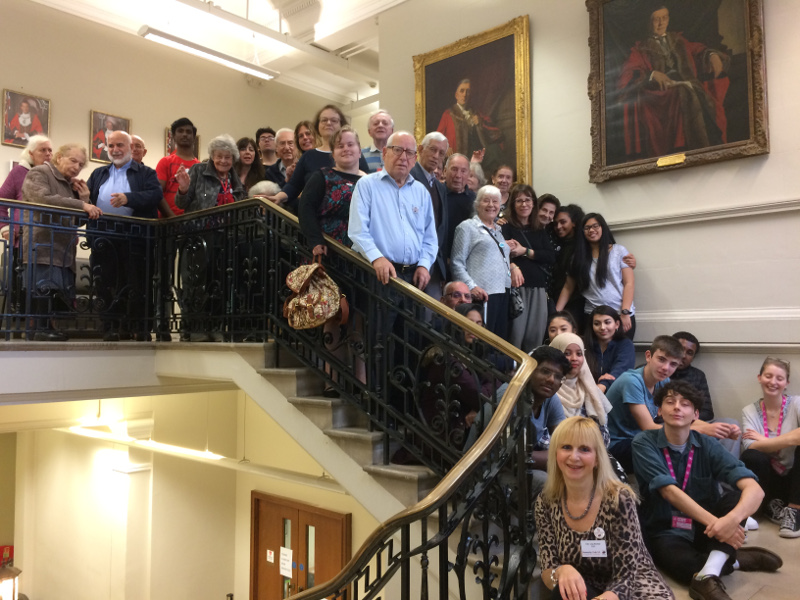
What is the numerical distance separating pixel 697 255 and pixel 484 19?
3.49 metres

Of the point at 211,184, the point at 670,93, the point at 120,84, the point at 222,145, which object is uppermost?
the point at 120,84

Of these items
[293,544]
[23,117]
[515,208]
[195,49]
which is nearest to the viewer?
[515,208]

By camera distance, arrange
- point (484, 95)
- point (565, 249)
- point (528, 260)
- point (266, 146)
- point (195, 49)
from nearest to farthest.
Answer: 1. point (528, 260)
2. point (565, 249)
3. point (266, 146)
4. point (484, 95)
5. point (195, 49)

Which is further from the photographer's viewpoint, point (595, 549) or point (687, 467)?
point (687, 467)

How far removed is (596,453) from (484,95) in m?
5.07

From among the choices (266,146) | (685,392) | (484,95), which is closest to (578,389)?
(685,392)

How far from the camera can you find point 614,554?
102 inches

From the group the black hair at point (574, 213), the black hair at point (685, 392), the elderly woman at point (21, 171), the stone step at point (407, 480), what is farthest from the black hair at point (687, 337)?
the elderly woman at point (21, 171)

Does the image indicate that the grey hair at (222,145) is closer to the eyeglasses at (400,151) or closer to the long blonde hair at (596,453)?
the eyeglasses at (400,151)

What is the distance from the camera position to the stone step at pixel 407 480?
340 cm

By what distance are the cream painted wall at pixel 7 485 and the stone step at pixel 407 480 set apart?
9040 millimetres

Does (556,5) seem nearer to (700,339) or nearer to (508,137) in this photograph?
(508,137)

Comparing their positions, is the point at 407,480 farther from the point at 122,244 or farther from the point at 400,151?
the point at 122,244

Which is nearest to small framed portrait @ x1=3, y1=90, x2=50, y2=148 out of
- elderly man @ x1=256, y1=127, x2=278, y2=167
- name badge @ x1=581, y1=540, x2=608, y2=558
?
elderly man @ x1=256, y1=127, x2=278, y2=167
